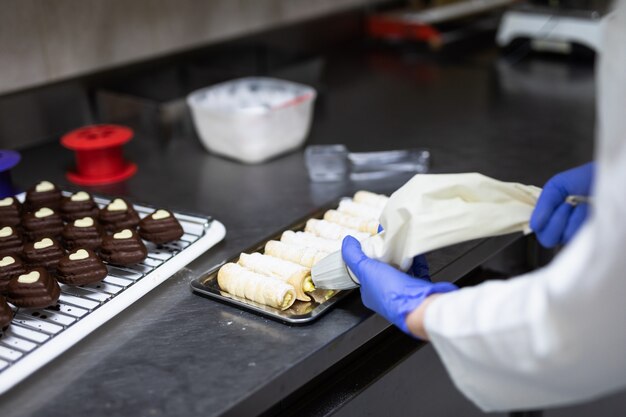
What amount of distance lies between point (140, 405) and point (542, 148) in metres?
1.34

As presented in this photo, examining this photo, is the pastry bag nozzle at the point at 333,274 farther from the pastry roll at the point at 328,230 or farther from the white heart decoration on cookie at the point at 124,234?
the white heart decoration on cookie at the point at 124,234

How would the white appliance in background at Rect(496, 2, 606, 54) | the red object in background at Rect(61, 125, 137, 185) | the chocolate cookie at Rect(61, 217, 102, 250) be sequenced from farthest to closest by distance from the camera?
the white appliance in background at Rect(496, 2, 606, 54), the red object in background at Rect(61, 125, 137, 185), the chocolate cookie at Rect(61, 217, 102, 250)

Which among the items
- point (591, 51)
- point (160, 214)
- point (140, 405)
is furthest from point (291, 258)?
point (591, 51)

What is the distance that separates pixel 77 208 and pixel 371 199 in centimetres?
62

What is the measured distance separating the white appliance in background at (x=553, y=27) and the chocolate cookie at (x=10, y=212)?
1942mm

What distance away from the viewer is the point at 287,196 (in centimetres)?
181

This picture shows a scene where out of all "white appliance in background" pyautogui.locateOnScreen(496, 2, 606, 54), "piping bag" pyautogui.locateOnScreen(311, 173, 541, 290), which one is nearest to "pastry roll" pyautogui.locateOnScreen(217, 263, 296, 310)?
"piping bag" pyautogui.locateOnScreen(311, 173, 541, 290)

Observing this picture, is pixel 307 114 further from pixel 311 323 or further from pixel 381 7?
pixel 381 7

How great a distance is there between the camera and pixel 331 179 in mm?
1882

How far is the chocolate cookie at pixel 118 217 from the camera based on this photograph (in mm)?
1536

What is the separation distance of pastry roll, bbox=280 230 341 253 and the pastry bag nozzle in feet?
0.42

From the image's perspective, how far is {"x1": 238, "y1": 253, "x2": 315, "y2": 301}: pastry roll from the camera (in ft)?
4.31

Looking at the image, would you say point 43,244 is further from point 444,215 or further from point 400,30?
point 400,30

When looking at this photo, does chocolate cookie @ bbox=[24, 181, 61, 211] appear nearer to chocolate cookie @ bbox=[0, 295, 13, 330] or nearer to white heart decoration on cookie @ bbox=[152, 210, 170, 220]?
white heart decoration on cookie @ bbox=[152, 210, 170, 220]
